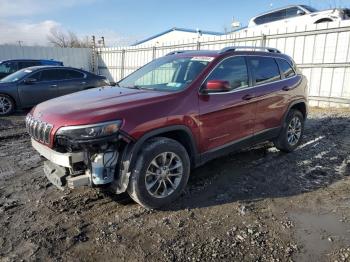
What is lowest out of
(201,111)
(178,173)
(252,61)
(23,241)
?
(23,241)

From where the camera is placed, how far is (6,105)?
10.2m

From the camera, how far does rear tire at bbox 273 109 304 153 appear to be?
5.82m

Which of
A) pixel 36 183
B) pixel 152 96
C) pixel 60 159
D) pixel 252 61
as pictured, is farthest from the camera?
pixel 252 61

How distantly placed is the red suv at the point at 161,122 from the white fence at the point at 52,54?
17326 millimetres

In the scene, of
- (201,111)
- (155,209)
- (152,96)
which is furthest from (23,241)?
(201,111)

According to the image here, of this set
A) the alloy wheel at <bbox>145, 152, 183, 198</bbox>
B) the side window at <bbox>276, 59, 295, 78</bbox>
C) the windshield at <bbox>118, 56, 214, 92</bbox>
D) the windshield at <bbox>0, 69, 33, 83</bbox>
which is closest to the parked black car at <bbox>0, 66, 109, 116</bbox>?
the windshield at <bbox>0, 69, 33, 83</bbox>

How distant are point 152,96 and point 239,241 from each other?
1.88 m

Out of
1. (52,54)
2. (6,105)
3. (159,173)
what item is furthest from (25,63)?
(159,173)

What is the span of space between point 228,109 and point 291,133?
2129 mm

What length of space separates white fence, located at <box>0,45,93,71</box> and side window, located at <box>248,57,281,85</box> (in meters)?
18.1

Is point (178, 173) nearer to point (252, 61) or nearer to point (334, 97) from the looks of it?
→ point (252, 61)

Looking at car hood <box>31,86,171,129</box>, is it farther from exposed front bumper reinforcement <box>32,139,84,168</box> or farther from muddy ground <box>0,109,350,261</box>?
muddy ground <box>0,109,350,261</box>

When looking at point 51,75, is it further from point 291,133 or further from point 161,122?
point 161,122

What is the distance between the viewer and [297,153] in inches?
238
